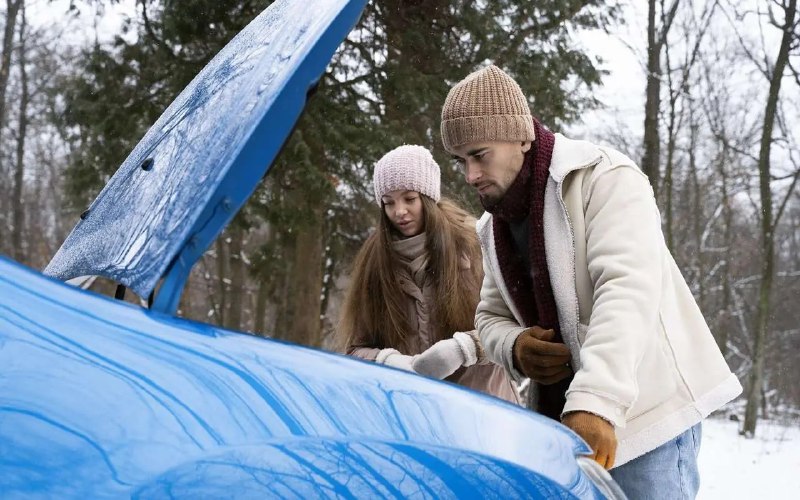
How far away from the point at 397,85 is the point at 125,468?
784 cm

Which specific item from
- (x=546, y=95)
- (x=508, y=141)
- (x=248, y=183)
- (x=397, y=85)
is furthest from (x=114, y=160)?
(x=248, y=183)

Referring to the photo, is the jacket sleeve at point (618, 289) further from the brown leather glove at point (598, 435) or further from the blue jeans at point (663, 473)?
the blue jeans at point (663, 473)

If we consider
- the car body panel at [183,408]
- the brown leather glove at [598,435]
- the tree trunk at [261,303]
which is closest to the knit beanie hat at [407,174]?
the brown leather glove at [598,435]

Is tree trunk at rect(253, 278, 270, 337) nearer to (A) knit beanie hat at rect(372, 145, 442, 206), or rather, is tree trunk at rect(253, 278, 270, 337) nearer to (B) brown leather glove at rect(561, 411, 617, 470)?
(A) knit beanie hat at rect(372, 145, 442, 206)

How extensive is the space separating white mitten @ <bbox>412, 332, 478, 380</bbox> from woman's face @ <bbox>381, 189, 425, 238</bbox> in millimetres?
517

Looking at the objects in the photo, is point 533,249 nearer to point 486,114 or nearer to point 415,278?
point 486,114

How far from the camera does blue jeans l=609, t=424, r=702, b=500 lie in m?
1.87

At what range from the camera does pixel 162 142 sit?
1602 mm

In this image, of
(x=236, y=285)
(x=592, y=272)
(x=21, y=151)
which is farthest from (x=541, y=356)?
(x=21, y=151)

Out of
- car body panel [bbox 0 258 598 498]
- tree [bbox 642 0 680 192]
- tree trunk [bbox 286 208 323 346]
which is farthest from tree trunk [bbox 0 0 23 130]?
car body panel [bbox 0 258 598 498]

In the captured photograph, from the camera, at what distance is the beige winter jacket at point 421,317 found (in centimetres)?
312

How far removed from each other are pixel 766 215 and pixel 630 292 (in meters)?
11.7

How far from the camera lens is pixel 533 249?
6.39 feet

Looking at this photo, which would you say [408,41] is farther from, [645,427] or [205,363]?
[205,363]
